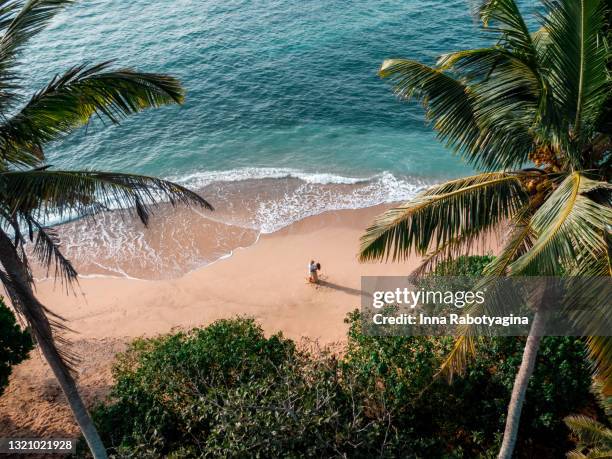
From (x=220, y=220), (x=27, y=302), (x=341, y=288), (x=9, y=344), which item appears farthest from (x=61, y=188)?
(x=220, y=220)

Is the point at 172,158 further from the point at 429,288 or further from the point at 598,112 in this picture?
the point at 598,112

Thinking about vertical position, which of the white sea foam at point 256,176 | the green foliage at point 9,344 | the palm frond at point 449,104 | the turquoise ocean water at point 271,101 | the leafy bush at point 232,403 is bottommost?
the leafy bush at point 232,403

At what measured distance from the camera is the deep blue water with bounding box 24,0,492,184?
79.8 ft

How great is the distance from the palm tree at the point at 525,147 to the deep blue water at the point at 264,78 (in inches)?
627

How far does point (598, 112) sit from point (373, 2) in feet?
116

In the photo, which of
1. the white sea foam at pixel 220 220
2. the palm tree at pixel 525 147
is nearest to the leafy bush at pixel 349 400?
the palm tree at pixel 525 147

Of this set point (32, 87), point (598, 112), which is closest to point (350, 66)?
point (32, 87)

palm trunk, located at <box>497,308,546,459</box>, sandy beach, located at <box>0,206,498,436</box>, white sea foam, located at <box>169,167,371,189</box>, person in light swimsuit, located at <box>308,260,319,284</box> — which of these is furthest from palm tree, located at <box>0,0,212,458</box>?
white sea foam, located at <box>169,167,371,189</box>

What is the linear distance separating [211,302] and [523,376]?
10586 mm

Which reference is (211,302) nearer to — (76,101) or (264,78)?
(76,101)

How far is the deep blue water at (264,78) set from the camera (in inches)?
958

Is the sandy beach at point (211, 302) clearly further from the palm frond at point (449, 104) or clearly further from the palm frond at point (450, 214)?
the palm frond at point (449, 104)

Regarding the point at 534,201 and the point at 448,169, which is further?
the point at 448,169

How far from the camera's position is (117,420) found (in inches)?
399
